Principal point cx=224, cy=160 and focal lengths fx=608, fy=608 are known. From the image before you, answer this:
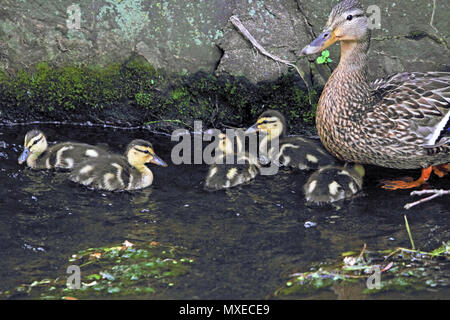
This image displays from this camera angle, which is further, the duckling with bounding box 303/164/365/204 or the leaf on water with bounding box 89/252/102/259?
the duckling with bounding box 303/164/365/204

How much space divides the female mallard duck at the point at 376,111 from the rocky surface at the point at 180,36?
697 mm

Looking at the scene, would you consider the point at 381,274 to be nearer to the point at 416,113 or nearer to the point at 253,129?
the point at 416,113

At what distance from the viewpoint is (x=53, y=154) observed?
15.3 ft

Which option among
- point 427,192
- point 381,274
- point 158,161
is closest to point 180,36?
point 158,161

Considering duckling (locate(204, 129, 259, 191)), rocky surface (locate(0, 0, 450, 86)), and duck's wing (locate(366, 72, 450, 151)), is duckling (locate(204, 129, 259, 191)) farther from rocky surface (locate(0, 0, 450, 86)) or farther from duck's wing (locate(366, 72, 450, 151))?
duck's wing (locate(366, 72, 450, 151))

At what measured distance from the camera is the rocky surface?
502 cm

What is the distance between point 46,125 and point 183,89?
4.23 feet

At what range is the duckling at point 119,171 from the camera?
431cm

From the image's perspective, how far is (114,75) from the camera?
210 inches

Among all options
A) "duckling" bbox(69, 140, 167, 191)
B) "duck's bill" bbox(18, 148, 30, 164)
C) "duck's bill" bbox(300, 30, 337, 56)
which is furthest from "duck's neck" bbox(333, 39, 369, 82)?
"duck's bill" bbox(18, 148, 30, 164)

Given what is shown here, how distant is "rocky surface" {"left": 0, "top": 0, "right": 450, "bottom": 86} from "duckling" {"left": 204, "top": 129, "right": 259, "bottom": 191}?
756 mm

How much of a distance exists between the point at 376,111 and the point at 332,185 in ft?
1.98
